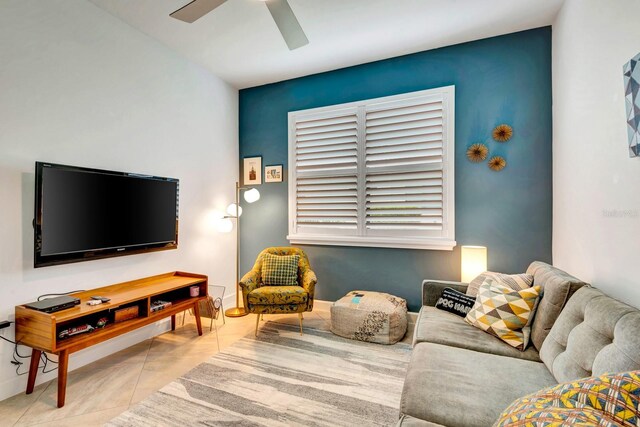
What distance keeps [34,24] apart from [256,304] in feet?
8.91

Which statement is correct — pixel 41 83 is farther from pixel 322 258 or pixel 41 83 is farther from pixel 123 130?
pixel 322 258

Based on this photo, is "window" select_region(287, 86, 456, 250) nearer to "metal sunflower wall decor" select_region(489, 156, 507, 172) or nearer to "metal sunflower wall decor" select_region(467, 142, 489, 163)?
"metal sunflower wall decor" select_region(467, 142, 489, 163)

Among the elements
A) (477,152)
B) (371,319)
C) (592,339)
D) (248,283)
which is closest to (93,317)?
(248,283)

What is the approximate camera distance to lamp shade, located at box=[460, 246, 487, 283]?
110 inches

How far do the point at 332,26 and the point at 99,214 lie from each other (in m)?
2.52

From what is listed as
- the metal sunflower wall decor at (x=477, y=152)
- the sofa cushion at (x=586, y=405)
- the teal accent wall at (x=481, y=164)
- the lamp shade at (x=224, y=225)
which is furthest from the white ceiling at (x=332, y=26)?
the sofa cushion at (x=586, y=405)

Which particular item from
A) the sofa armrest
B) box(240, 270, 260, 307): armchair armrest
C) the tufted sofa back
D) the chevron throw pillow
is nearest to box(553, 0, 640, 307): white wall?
the tufted sofa back

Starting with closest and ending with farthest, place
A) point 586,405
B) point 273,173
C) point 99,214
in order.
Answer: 1. point 586,405
2. point 99,214
3. point 273,173

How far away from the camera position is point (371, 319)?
2826 mm

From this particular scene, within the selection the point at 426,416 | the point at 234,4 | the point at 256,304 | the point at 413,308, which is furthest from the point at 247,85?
the point at 426,416

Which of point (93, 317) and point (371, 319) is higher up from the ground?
point (93, 317)

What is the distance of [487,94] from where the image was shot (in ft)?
9.75

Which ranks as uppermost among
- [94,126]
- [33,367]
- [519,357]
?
[94,126]

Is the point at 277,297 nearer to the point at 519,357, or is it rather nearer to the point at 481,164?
the point at 519,357
